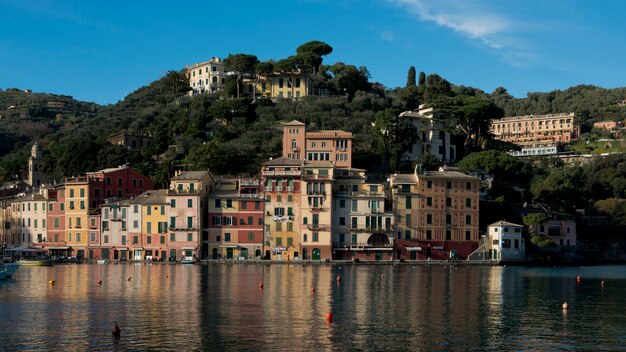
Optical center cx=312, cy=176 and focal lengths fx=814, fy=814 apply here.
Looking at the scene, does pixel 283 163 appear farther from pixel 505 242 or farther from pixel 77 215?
pixel 505 242

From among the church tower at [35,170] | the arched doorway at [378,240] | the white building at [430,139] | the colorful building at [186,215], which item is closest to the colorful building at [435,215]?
the arched doorway at [378,240]

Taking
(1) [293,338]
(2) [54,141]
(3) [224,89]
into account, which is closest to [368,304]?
(1) [293,338]

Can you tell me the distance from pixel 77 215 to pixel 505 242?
179ft

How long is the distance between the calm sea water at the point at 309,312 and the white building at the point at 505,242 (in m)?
20.5

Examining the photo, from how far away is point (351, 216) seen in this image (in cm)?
9912

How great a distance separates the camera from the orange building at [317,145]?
371ft

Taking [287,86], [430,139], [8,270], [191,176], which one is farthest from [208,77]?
[8,270]

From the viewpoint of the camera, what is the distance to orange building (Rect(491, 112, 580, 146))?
18184 centimetres

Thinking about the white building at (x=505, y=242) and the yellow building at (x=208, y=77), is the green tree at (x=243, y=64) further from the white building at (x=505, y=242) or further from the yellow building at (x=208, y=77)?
the white building at (x=505, y=242)

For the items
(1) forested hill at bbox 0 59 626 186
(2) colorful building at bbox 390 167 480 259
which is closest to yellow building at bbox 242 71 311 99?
(1) forested hill at bbox 0 59 626 186

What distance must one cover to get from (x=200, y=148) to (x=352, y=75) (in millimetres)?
45516

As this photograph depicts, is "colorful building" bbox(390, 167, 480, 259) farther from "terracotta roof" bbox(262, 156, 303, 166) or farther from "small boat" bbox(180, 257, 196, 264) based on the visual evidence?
"small boat" bbox(180, 257, 196, 264)

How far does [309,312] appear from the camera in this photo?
47.2 m

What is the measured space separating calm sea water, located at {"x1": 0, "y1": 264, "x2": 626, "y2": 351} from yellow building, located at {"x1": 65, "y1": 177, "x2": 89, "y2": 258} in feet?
94.6
